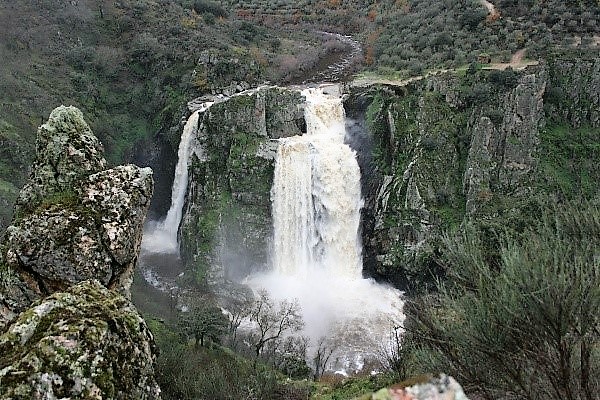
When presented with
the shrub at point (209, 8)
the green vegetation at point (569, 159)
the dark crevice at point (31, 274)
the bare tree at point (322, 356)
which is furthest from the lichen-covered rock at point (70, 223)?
the shrub at point (209, 8)

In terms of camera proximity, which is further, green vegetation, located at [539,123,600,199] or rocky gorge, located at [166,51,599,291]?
rocky gorge, located at [166,51,599,291]

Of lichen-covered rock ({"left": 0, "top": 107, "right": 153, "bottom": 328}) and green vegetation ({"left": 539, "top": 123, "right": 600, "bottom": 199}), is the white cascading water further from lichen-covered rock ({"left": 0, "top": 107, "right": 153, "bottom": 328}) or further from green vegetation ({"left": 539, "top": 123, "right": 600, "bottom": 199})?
lichen-covered rock ({"left": 0, "top": 107, "right": 153, "bottom": 328})

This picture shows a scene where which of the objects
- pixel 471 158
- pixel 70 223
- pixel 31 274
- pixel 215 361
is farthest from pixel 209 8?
pixel 31 274

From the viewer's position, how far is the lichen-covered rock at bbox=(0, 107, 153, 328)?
10039 mm

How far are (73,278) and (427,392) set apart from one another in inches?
346

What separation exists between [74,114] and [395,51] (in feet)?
111

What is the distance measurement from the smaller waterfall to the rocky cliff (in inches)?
892

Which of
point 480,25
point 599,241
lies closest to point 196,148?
point 480,25

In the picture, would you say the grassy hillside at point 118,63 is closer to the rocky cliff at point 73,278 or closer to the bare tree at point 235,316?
the bare tree at point 235,316

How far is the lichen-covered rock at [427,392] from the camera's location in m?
2.70

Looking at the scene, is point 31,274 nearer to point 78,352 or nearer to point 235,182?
point 78,352

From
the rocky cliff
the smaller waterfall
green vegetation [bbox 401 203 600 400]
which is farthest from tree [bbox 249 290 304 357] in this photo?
green vegetation [bbox 401 203 600 400]

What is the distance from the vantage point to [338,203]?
3212 cm

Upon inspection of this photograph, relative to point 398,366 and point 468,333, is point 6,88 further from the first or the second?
point 468,333
